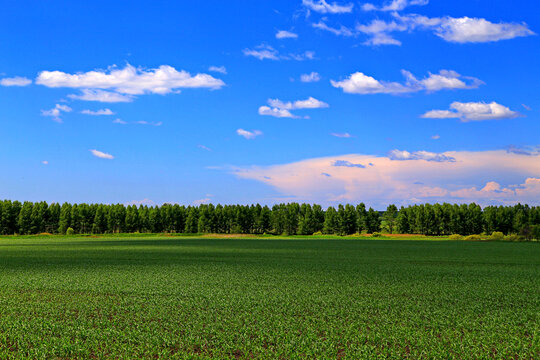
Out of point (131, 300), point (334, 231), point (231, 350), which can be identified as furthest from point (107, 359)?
point (334, 231)

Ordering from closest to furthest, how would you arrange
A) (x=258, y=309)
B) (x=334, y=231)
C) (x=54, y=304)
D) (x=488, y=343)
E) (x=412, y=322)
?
(x=488, y=343) < (x=412, y=322) < (x=258, y=309) < (x=54, y=304) < (x=334, y=231)

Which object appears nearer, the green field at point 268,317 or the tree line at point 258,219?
the green field at point 268,317

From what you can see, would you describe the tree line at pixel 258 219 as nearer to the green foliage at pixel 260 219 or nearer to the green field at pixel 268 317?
the green foliage at pixel 260 219

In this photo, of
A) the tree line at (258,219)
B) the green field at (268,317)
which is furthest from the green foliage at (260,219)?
the green field at (268,317)

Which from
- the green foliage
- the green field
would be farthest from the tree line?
the green field

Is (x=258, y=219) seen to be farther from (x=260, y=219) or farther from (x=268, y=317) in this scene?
(x=268, y=317)

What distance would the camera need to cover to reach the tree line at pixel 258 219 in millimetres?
173375

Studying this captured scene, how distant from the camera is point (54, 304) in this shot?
20.3 m

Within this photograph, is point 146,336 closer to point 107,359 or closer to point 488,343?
point 107,359

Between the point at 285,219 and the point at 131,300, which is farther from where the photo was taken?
the point at 285,219

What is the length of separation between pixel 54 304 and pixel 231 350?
10791 millimetres

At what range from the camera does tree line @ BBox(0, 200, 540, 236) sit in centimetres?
17338

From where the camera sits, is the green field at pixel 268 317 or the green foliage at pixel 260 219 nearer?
the green field at pixel 268 317

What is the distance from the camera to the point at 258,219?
190875mm
